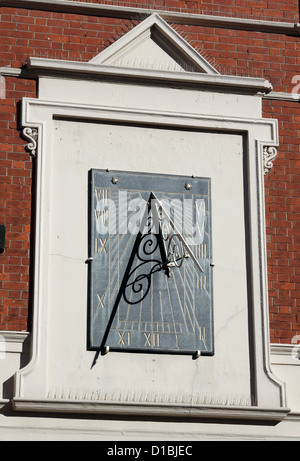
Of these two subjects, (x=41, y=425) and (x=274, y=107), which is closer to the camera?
(x=41, y=425)

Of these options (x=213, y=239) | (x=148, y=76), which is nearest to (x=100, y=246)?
(x=213, y=239)

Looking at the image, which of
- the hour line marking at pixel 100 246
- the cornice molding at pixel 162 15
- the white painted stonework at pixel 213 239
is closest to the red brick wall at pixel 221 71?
the cornice molding at pixel 162 15

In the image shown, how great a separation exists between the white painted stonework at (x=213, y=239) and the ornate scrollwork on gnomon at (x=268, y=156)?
3cm

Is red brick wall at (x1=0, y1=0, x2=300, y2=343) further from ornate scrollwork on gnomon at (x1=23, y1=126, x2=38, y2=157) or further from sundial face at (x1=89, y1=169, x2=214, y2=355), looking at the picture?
sundial face at (x1=89, y1=169, x2=214, y2=355)

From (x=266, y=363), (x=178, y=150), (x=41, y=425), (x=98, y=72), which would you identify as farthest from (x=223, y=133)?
(x=41, y=425)

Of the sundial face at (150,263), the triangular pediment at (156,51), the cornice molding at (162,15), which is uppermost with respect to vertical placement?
the cornice molding at (162,15)

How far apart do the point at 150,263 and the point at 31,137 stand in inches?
65.5

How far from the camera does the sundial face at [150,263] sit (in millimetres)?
12500

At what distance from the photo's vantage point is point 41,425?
12023mm

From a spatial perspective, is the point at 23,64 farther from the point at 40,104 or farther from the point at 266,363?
the point at 266,363

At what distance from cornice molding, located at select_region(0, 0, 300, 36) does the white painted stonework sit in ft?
0.68

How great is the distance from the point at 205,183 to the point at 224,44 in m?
1.59

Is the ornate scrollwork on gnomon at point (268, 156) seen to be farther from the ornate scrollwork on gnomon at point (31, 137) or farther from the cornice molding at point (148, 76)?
the ornate scrollwork on gnomon at point (31, 137)

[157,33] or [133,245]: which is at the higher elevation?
[157,33]
